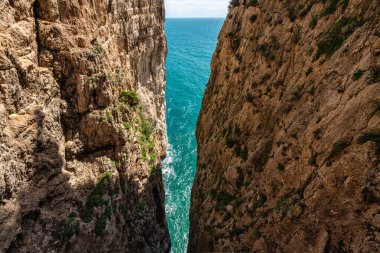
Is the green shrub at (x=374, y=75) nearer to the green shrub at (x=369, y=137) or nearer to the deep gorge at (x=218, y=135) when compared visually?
the deep gorge at (x=218, y=135)

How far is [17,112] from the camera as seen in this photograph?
14039 millimetres

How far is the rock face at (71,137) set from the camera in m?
13.7

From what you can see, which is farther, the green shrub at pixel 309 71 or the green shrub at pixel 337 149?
the green shrub at pixel 309 71

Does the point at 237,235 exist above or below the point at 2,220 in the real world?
below

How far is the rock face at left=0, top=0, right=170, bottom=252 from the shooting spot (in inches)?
539

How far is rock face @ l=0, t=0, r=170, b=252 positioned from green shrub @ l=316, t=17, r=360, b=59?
13583 millimetres

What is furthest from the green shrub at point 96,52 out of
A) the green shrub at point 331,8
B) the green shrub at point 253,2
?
the green shrub at point 331,8

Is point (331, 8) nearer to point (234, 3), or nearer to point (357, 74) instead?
point (357, 74)

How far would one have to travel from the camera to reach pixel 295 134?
12.9 m

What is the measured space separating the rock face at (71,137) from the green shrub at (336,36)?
13.6 meters

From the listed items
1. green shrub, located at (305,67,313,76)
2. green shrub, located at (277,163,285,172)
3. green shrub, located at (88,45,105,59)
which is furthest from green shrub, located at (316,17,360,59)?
green shrub, located at (88,45,105,59)

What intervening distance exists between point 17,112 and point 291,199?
14.1 meters

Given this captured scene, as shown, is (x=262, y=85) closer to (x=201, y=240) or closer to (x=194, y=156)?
(x=201, y=240)

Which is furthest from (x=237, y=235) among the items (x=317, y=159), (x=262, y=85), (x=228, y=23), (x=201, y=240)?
(x=228, y=23)
